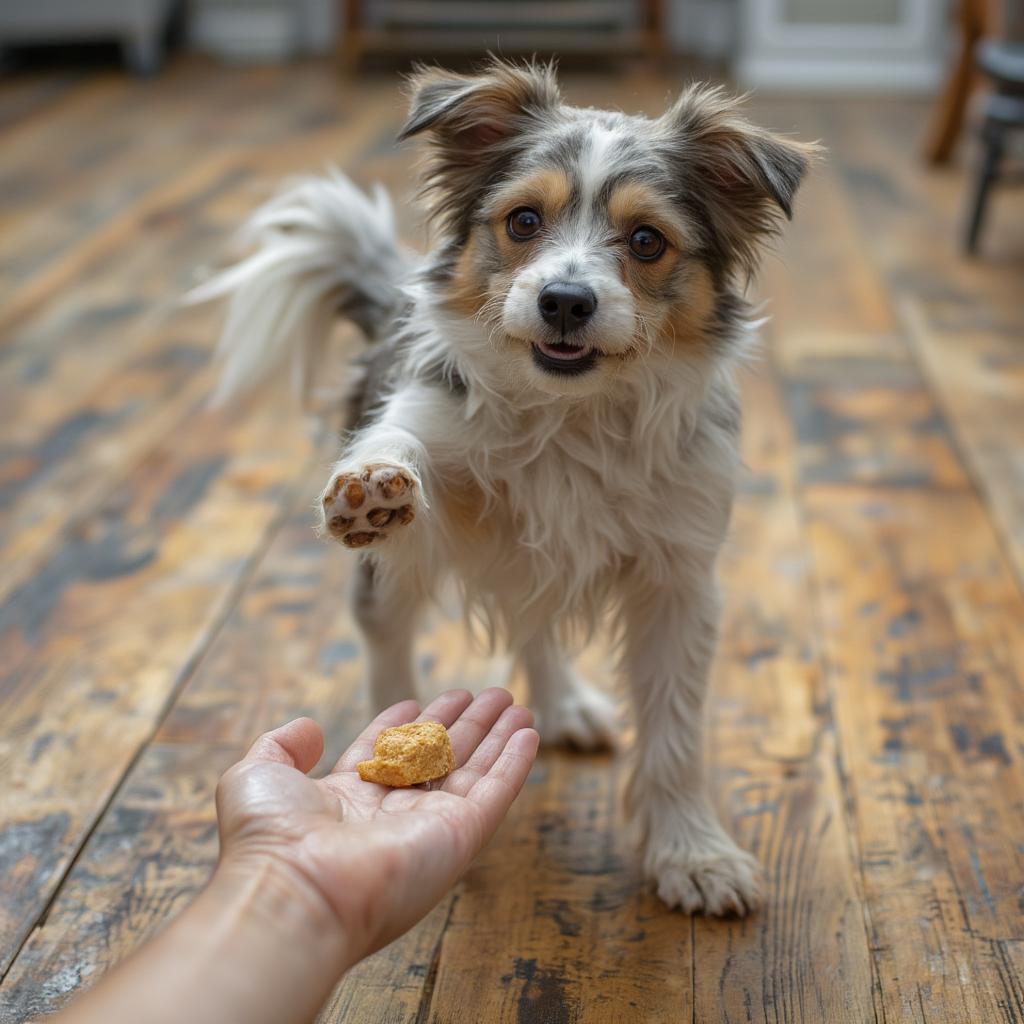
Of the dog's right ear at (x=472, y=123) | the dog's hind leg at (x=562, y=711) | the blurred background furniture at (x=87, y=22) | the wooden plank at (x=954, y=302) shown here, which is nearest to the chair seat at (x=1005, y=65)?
the wooden plank at (x=954, y=302)

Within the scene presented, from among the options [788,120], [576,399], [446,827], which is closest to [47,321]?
[576,399]

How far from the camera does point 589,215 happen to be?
1.86 m

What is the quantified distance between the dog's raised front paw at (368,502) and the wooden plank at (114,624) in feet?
2.18

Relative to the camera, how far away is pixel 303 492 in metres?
3.14

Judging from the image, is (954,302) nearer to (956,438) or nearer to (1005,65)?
(1005,65)

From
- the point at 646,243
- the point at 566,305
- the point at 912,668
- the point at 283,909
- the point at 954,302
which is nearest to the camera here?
the point at 283,909

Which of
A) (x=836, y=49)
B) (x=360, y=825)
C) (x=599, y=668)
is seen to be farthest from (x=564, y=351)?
(x=836, y=49)

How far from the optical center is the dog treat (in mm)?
1646

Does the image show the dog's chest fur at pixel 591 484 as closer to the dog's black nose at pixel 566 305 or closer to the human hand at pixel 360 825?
the dog's black nose at pixel 566 305

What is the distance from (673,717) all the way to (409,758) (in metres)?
0.49

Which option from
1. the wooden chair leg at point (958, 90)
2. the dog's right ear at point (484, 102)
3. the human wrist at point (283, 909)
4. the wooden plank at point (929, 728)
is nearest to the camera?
the human wrist at point (283, 909)

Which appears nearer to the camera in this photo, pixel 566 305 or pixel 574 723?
pixel 566 305

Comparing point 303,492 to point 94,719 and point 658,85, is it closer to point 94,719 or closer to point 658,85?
point 94,719

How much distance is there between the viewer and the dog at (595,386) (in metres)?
1.84
